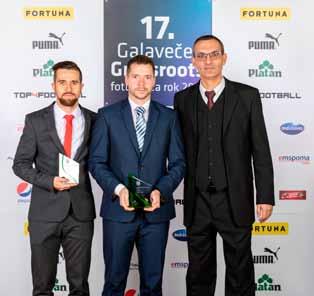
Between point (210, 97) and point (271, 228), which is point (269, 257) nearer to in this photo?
point (271, 228)

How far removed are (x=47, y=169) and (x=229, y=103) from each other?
1.06 m

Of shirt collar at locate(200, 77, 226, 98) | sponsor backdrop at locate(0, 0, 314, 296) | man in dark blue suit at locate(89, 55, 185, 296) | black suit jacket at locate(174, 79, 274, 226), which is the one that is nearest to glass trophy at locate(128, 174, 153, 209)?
man in dark blue suit at locate(89, 55, 185, 296)

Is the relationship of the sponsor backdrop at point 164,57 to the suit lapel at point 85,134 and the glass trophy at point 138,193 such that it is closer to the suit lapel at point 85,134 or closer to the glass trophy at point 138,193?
the suit lapel at point 85,134

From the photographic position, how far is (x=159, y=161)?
281 centimetres

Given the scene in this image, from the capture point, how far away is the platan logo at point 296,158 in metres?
3.83

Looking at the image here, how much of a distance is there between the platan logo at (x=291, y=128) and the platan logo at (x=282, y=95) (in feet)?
0.63

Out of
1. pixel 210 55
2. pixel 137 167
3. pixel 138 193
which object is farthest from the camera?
pixel 210 55

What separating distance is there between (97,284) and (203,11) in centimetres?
216

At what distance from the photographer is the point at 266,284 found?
12.7 ft

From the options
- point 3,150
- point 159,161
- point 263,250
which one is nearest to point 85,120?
point 159,161

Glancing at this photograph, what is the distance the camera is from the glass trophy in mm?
2607

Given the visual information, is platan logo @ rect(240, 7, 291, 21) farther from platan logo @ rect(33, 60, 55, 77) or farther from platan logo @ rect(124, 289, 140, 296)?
platan logo @ rect(124, 289, 140, 296)

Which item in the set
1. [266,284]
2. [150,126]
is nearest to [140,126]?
[150,126]

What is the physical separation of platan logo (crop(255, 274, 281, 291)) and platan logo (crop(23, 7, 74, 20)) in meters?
2.39
